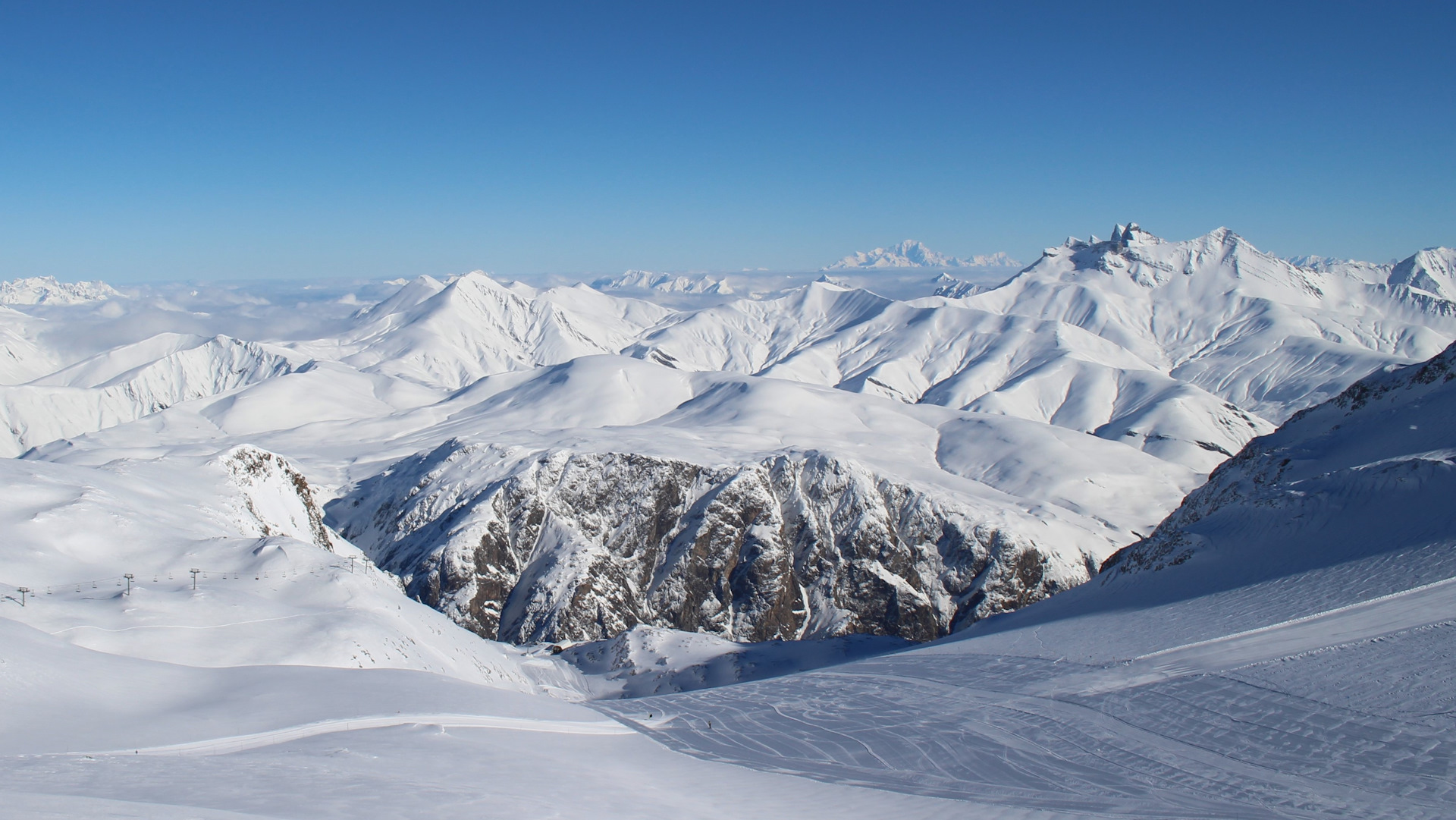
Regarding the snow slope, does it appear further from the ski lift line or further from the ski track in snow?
Result: the ski lift line

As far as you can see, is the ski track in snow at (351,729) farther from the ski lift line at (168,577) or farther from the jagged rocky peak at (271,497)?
the jagged rocky peak at (271,497)

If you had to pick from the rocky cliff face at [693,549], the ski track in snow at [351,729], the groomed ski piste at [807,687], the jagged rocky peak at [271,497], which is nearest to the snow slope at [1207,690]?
the groomed ski piste at [807,687]

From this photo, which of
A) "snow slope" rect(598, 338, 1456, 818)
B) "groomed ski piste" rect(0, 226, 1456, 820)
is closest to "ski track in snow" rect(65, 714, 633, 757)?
"groomed ski piste" rect(0, 226, 1456, 820)

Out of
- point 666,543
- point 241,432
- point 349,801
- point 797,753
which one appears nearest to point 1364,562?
point 797,753

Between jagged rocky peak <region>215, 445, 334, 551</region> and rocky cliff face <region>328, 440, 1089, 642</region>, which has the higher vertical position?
jagged rocky peak <region>215, 445, 334, 551</region>

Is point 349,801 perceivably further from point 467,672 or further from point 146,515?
point 146,515

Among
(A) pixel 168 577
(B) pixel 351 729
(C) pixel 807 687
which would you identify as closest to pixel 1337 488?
(C) pixel 807 687

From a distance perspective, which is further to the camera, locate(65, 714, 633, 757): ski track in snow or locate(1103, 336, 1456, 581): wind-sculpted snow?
locate(1103, 336, 1456, 581): wind-sculpted snow

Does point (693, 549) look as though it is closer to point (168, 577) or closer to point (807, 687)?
point (168, 577)
